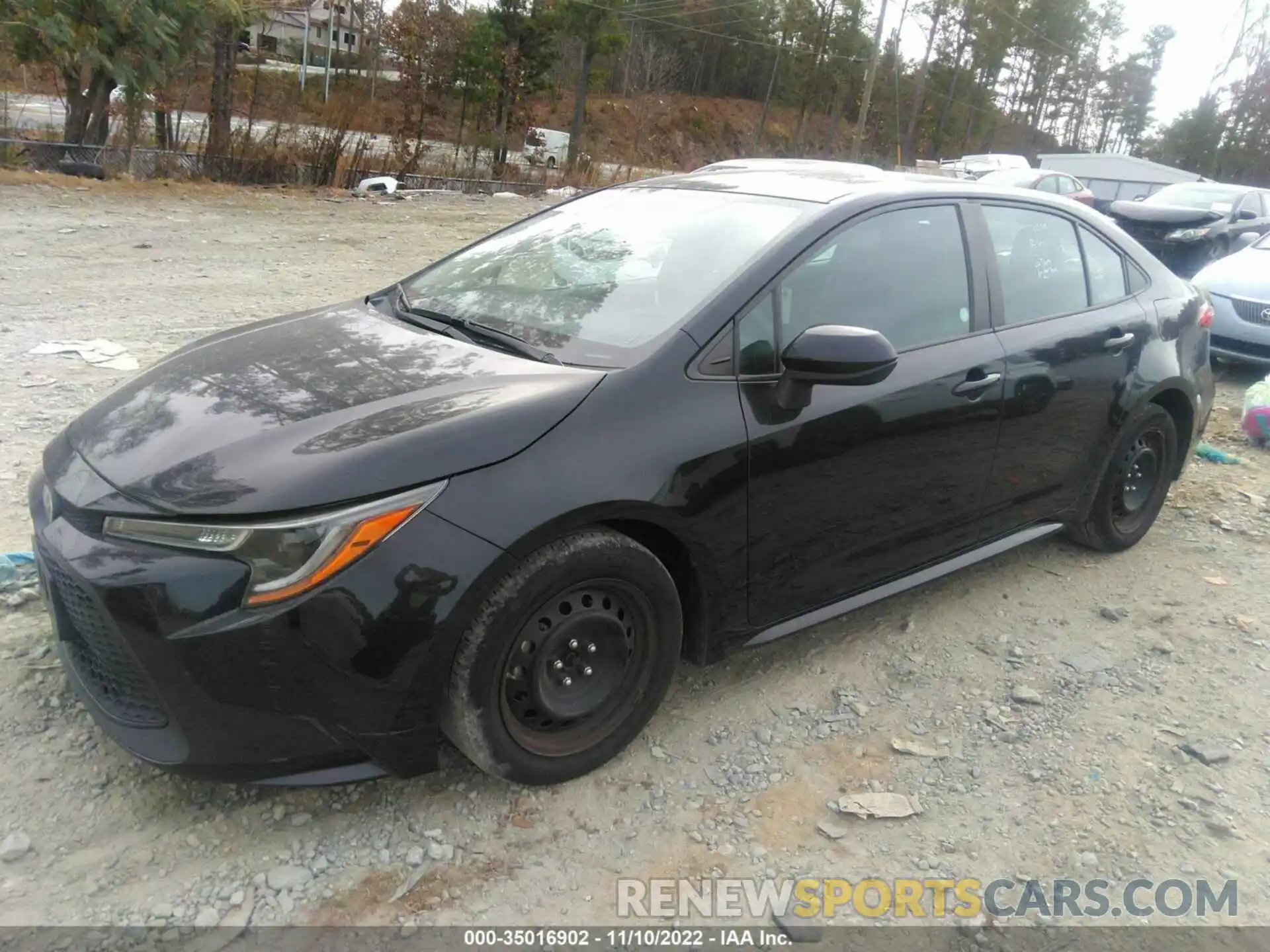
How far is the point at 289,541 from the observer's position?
2135mm

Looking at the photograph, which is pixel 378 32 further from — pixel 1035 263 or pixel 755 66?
pixel 755 66

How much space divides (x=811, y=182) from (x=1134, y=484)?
7.30 ft

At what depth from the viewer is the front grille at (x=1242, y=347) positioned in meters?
7.85

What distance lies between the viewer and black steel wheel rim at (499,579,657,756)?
2.45 meters

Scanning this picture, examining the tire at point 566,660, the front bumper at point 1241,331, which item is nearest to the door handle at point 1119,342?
the tire at point 566,660

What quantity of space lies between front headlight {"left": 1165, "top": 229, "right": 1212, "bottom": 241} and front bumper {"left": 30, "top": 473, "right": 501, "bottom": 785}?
13.7 meters

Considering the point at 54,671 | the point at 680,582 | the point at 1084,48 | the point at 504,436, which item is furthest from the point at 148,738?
the point at 1084,48

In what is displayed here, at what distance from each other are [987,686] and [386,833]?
209cm

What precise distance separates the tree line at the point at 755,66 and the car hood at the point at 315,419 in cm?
1544

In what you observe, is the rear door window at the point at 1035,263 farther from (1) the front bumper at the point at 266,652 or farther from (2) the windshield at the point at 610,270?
(1) the front bumper at the point at 266,652

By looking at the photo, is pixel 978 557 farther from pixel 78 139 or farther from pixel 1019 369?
pixel 78 139

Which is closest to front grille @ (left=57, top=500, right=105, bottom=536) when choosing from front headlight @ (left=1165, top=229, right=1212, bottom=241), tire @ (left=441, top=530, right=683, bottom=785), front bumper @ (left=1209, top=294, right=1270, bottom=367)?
tire @ (left=441, top=530, right=683, bottom=785)

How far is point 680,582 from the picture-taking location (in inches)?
110

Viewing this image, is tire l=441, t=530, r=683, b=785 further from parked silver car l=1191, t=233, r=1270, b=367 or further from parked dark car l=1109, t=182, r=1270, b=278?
parked dark car l=1109, t=182, r=1270, b=278
